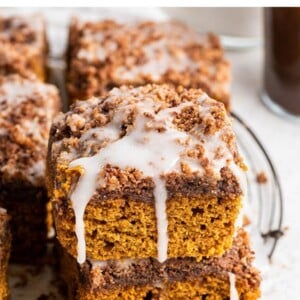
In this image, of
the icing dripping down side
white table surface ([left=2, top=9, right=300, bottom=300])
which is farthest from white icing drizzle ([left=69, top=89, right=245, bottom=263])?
white table surface ([left=2, top=9, right=300, bottom=300])

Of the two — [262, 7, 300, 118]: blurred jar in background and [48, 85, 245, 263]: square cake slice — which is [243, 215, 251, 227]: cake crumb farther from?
[262, 7, 300, 118]: blurred jar in background

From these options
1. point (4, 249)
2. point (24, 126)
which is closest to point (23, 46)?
point (24, 126)

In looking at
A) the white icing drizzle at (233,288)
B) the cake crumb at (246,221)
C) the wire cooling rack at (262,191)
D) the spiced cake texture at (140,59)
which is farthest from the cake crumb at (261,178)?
the white icing drizzle at (233,288)

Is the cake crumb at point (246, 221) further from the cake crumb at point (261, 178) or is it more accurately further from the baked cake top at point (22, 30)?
the baked cake top at point (22, 30)

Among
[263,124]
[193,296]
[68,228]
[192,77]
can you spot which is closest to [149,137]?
[68,228]

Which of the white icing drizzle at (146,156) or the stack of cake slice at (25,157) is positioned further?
the stack of cake slice at (25,157)

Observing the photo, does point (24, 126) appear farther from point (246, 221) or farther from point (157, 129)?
point (246, 221)

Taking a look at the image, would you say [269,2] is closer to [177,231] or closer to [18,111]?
[18,111]
